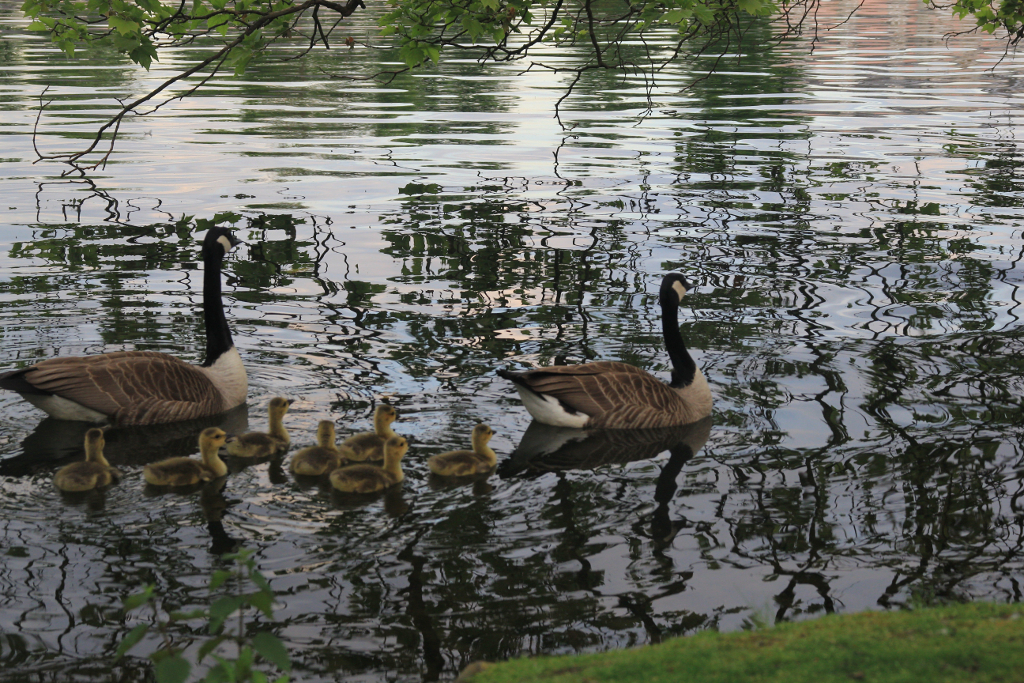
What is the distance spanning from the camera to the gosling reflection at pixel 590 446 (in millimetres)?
10461

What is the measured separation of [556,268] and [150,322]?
6.09 metres

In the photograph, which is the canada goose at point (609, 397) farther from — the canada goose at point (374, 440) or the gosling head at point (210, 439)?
the gosling head at point (210, 439)

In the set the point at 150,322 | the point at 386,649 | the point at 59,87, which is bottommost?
the point at 386,649

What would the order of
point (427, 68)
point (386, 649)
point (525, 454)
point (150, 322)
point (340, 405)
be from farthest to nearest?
point (427, 68), point (150, 322), point (340, 405), point (525, 454), point (386, 649)

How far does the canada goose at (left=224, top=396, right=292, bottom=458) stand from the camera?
10.3m

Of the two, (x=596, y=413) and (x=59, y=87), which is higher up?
(x=59, y=87)

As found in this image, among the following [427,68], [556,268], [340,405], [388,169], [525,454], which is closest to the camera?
[525,454]

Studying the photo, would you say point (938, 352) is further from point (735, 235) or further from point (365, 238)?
point (365, 238)

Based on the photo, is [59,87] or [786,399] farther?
[59,87]

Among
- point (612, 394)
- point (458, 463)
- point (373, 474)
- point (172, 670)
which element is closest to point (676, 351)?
point (612, 394)

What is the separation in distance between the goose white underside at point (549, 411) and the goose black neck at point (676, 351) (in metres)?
1.19

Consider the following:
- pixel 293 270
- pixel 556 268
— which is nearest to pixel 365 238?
pixel 293 270

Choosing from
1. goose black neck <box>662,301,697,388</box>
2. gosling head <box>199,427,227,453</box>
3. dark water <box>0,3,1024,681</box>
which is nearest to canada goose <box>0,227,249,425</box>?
dark water <box>0,3,1024,681</box>

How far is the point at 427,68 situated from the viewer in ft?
157
